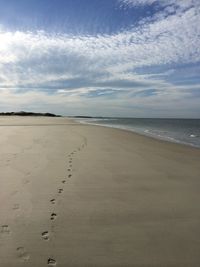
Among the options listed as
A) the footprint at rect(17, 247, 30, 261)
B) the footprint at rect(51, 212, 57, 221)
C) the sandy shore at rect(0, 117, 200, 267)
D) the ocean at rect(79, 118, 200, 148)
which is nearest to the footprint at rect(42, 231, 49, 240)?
the sandy shore at rect(0, 117, 200, 267)

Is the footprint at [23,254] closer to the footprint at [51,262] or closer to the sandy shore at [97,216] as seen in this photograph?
the sandy shore at [97,216]

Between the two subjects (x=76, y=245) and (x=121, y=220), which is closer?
(x=76, y=245)

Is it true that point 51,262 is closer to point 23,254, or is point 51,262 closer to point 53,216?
point 23,254

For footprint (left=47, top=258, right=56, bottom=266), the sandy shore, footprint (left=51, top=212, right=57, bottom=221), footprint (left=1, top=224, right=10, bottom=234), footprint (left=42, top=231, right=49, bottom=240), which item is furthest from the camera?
footprint (left=51, top=212, right=57, bottom=221)

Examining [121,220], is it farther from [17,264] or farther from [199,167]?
[199,167]

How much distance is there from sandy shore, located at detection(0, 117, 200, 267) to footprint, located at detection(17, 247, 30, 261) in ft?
0.07

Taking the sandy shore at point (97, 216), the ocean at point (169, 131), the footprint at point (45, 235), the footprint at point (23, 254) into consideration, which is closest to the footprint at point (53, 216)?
the sandy shore at point (97, 216)

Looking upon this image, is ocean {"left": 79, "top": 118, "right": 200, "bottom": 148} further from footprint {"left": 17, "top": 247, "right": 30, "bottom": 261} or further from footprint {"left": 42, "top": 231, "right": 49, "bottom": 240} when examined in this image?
footprint {"left": 17, "top": 247, "right": 30, "bottom": 261}

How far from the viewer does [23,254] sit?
3404 millimetres

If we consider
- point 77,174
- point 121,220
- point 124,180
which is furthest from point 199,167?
point 121,220

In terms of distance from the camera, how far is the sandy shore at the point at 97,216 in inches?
135

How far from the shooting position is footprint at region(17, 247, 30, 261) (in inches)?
131

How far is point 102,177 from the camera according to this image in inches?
285

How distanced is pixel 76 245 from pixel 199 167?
6628 millimetres
